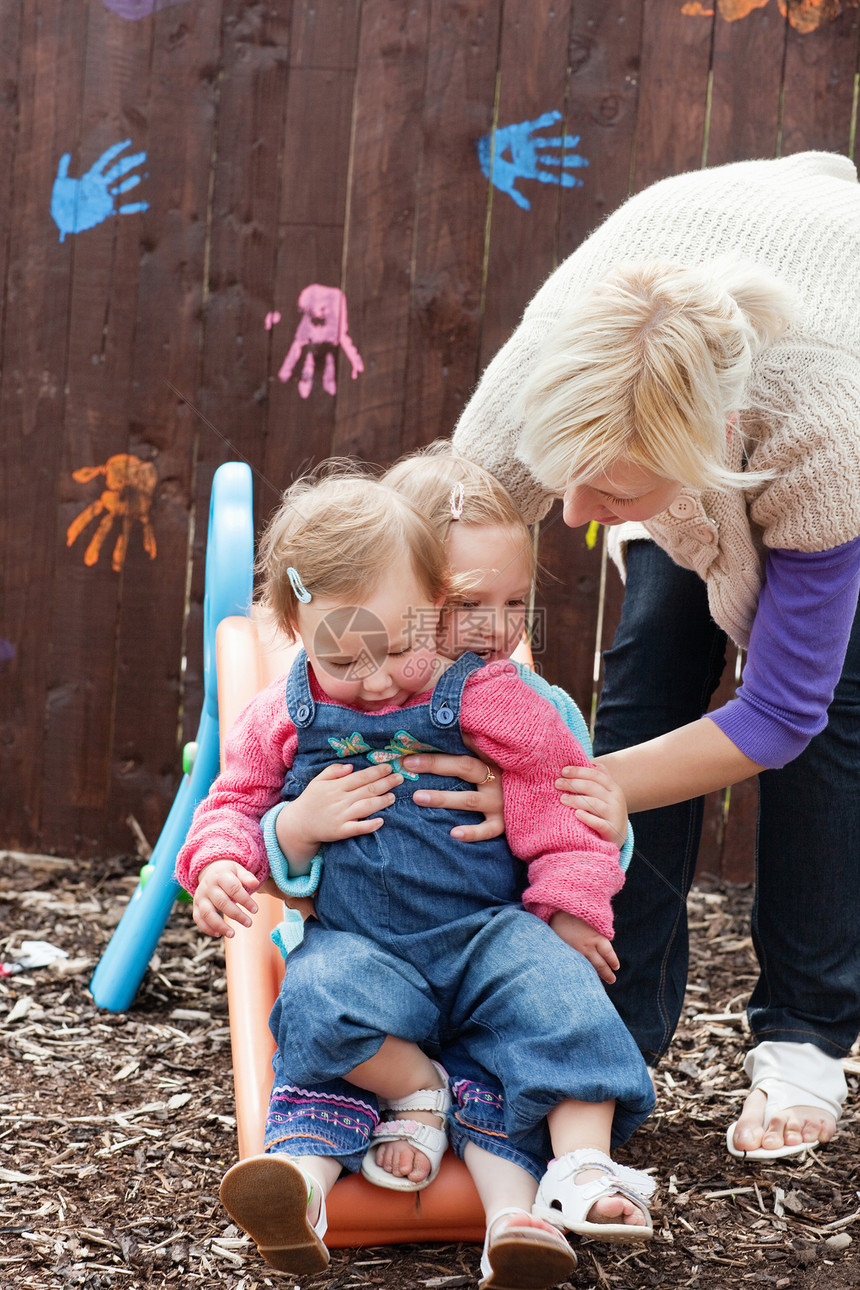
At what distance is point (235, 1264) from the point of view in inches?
58.5

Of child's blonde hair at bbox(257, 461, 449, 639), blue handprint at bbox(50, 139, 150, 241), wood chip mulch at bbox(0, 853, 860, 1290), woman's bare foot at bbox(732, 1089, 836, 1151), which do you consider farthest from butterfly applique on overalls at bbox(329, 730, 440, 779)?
blue handprint at bbox(50, 139, 150, 241)

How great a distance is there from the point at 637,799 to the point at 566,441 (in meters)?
0.47

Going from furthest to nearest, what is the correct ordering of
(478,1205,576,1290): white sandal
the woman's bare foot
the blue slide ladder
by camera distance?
the blue slide ladder
the woman's bare foot
(478,1205,576,1290): white sandal

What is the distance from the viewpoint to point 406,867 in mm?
1382

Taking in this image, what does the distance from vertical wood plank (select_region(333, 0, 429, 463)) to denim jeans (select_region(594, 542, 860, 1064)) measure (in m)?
1.28

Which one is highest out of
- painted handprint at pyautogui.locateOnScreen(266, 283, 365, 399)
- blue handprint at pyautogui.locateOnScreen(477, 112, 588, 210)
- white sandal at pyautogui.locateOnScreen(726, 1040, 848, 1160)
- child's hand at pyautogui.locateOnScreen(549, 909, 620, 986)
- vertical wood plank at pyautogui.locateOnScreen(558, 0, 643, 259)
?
vertical wood plank at pyautogui.locateOnScreen(558, 0, 643, 259)

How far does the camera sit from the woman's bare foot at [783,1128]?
1.76m

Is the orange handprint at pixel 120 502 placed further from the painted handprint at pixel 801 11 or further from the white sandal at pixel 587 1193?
the white sandal at pixel 587 1193

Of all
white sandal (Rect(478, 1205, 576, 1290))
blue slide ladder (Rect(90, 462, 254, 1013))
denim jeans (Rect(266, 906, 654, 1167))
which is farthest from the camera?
blue slide ladder (Rect(90, 462, 254, 1013))

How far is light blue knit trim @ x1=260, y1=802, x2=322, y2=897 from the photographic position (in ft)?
4.61

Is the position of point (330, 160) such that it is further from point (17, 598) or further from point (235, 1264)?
point (235, 1264)

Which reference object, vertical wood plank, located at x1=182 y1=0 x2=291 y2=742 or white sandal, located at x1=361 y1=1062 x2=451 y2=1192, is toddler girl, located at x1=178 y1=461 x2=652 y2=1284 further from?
vertical wood plank, located at x1=182 y1=0 x2=291 y2=742

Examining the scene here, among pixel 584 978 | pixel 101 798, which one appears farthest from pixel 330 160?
pixel 584 978

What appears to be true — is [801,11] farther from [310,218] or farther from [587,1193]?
[587,1193]
